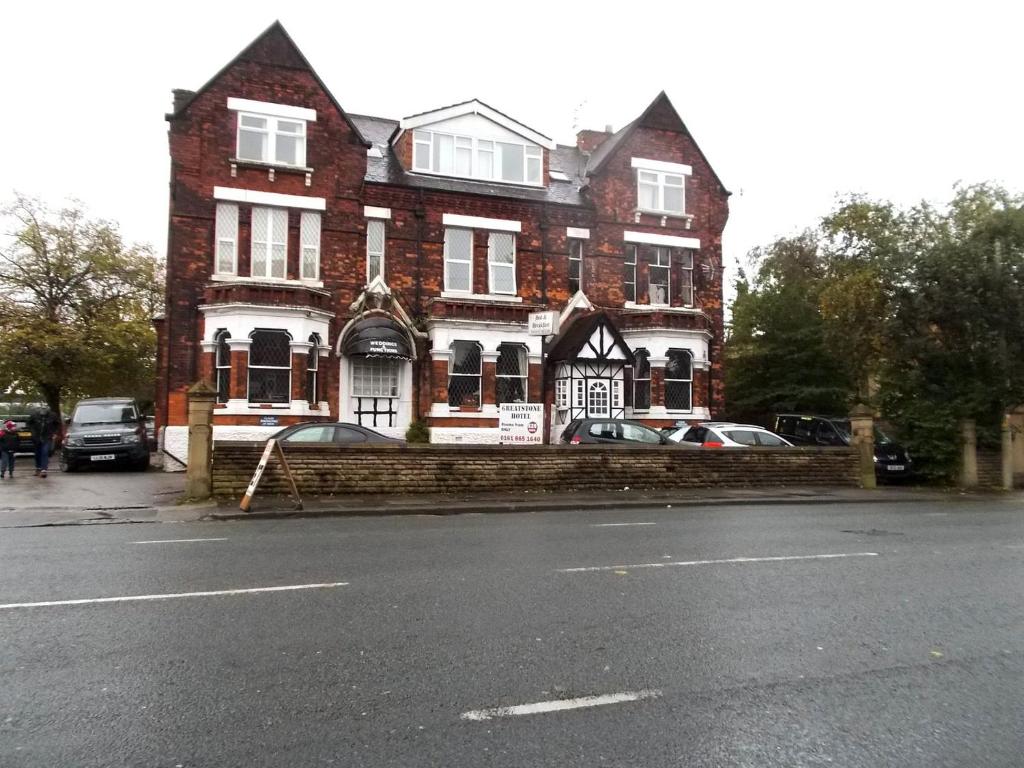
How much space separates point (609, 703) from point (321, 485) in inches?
437

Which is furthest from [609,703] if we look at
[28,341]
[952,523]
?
[28,341]

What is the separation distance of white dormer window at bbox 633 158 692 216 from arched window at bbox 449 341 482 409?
794cm

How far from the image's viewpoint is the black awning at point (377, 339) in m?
21.5

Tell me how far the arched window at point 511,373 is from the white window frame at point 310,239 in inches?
240

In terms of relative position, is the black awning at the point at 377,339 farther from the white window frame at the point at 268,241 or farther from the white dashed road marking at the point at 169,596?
the white dashed road marking at the point at 169,596

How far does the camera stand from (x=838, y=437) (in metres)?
22.6

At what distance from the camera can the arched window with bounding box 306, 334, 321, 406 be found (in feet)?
70.8

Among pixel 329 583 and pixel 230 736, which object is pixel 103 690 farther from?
→ pixel 329 583

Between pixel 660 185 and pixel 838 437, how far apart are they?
10.4 m

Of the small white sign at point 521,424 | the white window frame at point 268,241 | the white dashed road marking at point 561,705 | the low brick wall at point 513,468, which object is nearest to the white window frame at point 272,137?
the white window frame at point 268,241

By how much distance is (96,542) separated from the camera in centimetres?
940

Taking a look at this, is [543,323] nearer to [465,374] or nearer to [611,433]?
[611,433]

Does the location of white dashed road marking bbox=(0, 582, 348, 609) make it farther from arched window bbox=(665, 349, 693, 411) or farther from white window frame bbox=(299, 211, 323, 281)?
arched window bbox=(665, 349, 693, 411)

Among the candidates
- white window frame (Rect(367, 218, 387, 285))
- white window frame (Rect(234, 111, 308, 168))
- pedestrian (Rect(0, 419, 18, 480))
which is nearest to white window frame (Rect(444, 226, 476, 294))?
white window frame (Rect(367, 218, 387, 285))
